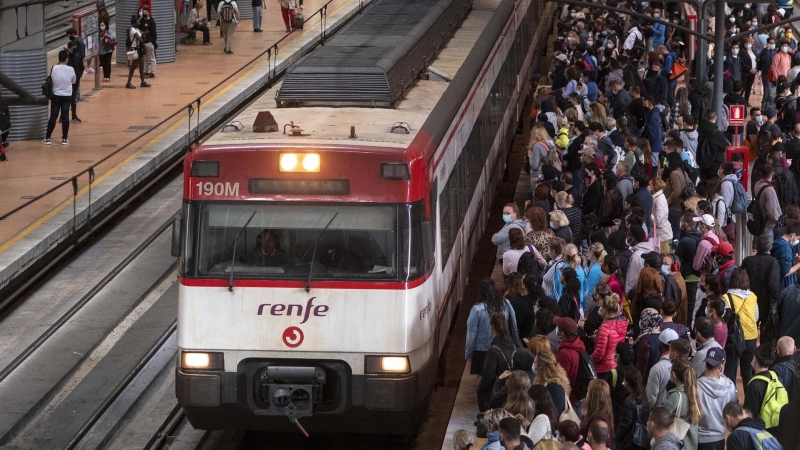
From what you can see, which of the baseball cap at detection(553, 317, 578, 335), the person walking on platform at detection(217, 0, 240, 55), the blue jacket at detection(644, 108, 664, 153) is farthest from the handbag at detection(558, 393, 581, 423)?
the person walking on platform at detection(217, 0, 240, 55)

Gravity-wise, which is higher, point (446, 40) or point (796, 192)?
point (446, 40)

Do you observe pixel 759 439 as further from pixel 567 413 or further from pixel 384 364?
pixel 384 364

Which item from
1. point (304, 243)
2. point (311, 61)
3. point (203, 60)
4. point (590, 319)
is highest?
point (311, 61)

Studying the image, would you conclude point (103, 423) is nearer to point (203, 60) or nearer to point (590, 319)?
point (590, 319)

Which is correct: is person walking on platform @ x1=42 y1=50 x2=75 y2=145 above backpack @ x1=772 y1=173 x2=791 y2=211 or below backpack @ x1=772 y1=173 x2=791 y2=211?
below

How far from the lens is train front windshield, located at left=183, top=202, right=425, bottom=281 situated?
11594 mm

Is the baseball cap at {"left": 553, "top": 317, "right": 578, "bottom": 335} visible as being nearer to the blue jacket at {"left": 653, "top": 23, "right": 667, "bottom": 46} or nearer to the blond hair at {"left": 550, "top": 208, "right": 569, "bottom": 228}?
the blond hair at {"left": 550, "top": 208, "right": 569, "bottom": 228}

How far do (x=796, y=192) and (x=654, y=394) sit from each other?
27.8 feet

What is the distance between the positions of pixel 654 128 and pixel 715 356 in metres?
10.6

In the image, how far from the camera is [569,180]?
16703 millimetres

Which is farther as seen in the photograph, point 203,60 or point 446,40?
point 203,60

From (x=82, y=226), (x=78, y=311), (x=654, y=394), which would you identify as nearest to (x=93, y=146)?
(x=82, y=226)

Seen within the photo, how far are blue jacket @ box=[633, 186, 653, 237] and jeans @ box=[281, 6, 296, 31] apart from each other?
25.4 metres

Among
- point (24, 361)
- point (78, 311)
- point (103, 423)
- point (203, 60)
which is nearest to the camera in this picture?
point (103, 423)
